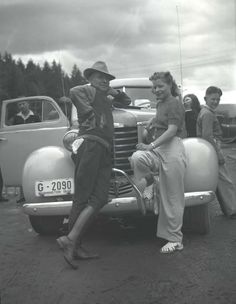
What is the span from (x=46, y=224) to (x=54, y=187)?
2.58 feet

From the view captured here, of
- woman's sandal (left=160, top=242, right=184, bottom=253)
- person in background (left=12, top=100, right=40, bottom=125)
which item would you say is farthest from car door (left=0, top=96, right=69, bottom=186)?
woman's sandal (left=160, top=242, right=184, bottom=253)

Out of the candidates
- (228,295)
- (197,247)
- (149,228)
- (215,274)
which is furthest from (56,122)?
(228,295)

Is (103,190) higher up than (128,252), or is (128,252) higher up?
(103,190)

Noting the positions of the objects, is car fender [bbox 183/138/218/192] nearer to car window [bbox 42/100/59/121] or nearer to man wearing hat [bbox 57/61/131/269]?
man wearing hat [bbox 57/61/131/269]

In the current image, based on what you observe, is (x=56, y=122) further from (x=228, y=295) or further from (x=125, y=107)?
(x=228, y=295)

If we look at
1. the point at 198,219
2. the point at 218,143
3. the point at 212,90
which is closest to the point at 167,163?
the point at 198,219

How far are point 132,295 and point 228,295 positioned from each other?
0.67m

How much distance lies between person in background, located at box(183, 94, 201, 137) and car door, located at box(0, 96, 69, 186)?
1765 mm

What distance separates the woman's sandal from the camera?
16.3 ft

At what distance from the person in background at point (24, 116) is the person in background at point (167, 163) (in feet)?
11.7

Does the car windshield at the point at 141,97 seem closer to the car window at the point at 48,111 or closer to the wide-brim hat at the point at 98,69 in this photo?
the car window at the point at 48,111

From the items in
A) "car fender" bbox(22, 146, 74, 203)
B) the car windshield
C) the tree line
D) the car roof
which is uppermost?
the tree line

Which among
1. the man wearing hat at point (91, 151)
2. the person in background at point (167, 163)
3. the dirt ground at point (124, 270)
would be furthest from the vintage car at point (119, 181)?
the man wearing hat at point (91, 151)

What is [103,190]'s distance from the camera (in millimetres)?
4879
